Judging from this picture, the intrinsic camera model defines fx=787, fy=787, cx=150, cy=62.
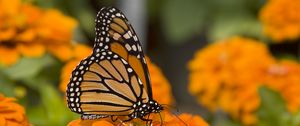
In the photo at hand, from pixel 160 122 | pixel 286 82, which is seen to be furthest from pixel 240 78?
pixel 160 122

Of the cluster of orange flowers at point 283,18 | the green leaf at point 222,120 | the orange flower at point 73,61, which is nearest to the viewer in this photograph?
the orange flower at point 73,61

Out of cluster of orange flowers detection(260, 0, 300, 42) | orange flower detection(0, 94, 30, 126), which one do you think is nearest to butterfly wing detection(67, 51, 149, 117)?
orange flower detection(0, 94, 30, 126)

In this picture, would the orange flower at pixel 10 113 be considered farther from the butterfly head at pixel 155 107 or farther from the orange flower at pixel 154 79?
the orange flower at pixel 154 79

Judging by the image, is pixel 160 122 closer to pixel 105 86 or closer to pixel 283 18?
pixel 105 86

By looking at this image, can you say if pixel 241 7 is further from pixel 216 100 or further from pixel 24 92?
pixel 24 92

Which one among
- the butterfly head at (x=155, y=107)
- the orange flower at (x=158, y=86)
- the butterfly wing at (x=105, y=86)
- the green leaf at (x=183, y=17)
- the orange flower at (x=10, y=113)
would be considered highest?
the green leaf at (x=183, y=17)

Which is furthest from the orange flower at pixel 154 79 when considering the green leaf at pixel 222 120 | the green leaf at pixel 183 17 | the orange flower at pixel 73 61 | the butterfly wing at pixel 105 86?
the green leaf at pixel 183 17

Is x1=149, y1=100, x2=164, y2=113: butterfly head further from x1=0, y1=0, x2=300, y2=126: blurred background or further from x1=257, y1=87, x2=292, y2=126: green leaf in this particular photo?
x1=257, y1=87, x2=292, y2=126: green leaf
